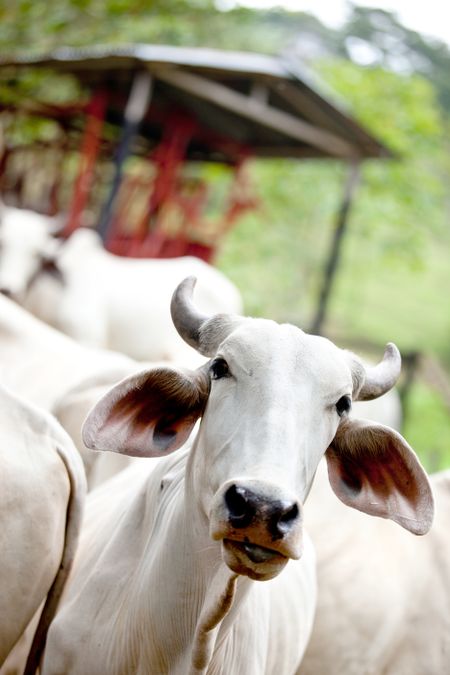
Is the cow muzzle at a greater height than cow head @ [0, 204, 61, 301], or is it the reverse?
the cow muzzle

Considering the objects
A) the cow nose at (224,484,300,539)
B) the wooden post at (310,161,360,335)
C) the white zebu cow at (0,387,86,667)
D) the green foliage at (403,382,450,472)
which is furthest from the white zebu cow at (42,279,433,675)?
the green foliage at (403,382,450,472)

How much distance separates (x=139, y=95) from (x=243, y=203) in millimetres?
3069

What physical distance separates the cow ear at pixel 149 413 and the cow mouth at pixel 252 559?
1.77 feet

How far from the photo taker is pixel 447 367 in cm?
2639

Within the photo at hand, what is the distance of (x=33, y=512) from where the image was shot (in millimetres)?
3037

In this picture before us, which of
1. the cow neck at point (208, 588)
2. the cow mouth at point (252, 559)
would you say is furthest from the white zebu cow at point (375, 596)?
the cow mouth at point (252, 559)

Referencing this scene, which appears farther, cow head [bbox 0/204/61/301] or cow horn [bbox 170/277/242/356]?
cow head [bbox 0/204/61/301]

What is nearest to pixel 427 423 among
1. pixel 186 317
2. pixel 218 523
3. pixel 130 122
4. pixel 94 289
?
pixel 130 122

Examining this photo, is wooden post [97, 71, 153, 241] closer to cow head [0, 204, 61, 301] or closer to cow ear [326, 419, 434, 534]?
cow head [0, 204, 61, 301]

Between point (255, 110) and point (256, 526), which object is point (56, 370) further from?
point (255, 110)

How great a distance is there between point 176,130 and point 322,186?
24.2 ft

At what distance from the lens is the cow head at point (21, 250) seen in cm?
818

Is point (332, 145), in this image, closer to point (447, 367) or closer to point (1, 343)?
point (1, 343)

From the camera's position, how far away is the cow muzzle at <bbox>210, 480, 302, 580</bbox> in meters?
2.23
